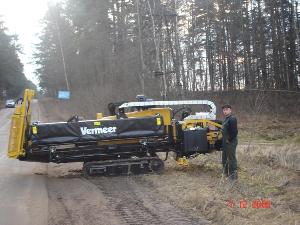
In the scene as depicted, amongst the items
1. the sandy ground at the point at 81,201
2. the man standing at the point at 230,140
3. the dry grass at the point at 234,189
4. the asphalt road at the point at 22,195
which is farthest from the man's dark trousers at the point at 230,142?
the asphalt road at the point at 22,195

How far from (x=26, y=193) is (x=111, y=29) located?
39.4 metres

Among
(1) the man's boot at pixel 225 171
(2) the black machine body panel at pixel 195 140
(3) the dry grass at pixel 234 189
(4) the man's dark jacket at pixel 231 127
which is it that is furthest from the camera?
(2) the black machine body panel at pixel 195 140

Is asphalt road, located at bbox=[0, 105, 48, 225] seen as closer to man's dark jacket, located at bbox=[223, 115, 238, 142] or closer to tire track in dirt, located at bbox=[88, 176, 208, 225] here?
tire track in dirt, located at bbox=[88, 176, 208, 225]

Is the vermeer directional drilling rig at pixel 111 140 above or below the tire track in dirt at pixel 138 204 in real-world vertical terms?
above

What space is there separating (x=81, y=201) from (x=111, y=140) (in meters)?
3.55

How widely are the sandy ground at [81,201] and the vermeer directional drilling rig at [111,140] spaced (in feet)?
1.86

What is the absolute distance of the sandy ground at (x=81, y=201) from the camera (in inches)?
335

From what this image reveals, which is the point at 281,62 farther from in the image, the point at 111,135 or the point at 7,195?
the point at 7,195

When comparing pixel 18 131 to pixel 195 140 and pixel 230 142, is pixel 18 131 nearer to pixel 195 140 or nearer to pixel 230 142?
pixel 195 140

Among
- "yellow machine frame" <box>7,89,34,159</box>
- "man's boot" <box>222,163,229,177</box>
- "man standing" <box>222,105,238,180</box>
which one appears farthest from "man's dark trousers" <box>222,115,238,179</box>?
"yellow machine frame" <box>7,89,34,159</box>

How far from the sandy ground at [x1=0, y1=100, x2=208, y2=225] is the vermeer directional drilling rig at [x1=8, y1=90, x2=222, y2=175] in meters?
0.57

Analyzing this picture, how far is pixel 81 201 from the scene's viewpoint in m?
10.1

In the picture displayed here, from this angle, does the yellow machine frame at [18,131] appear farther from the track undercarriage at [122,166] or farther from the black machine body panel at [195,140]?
the black machine body panel at [195,140]

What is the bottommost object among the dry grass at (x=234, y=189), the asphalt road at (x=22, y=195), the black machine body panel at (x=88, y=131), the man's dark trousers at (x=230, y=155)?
the asphalt road at (x=22, y=195)
